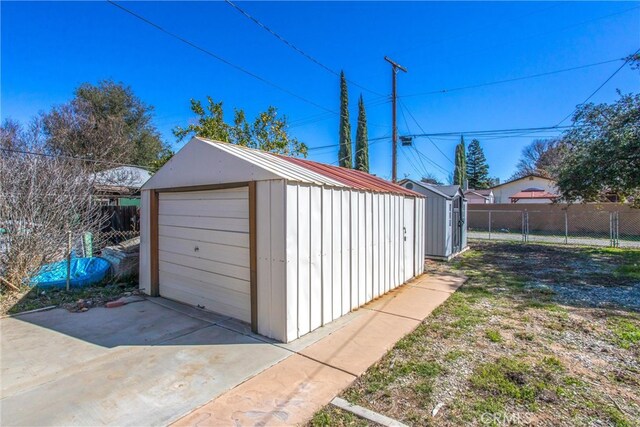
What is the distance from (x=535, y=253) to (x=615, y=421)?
9609 mm

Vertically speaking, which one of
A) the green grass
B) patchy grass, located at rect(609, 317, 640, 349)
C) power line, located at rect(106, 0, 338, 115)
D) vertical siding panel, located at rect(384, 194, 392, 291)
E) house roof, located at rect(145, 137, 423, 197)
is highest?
power line, located at rect(106, 0, 338, 115)

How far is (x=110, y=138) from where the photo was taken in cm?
1778

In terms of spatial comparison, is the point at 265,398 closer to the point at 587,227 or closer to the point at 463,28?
the point at 463,28

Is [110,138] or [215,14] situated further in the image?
[110,138]

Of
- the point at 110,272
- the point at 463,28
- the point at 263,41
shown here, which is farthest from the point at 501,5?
the point at 110,272

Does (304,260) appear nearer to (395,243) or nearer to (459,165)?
(395,243)

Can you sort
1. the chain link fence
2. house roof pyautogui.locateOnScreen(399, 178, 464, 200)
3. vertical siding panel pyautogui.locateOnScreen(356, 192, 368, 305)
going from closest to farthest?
1. vertical siding panel pyautogui.locateOnScreen(356, 192, 368, 305)
2. house roof pyautogui.locateOnScreen(399, 178, 464, 200)
3. the chain link fence

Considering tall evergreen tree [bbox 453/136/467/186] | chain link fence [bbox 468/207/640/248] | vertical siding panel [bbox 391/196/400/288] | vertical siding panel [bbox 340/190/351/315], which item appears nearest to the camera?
vertical siding panel [bbox 340/190/351/315]

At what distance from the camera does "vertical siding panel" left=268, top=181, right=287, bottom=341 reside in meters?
3.51

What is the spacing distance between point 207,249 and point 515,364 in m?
3.99

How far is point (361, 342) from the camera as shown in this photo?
3.62 m

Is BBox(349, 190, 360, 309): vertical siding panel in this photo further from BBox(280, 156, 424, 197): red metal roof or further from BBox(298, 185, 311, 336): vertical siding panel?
BBox(298, 185, 311, 336): vertical siding panel

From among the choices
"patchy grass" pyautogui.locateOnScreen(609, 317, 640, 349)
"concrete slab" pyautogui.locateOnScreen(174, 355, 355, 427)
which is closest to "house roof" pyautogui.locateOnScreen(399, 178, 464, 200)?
"patchy grass" pyautogui.locateOnScreen(609, 317, 640, 349)

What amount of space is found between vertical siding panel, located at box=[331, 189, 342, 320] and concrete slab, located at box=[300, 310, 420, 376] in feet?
1.00
